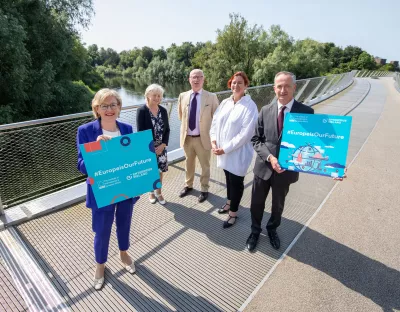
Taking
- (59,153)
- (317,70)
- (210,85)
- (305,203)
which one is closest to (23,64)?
(59,153)

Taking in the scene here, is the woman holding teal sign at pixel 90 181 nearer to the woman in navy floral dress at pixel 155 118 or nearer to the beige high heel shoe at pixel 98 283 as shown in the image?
the beige high heel shoe at pixel 98 283

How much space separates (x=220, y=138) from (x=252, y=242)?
1.19 meters

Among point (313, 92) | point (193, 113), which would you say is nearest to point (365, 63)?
point (313, 92)

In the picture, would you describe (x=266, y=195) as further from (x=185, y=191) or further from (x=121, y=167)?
(x=121, y=167)

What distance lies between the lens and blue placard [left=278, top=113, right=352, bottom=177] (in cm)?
206

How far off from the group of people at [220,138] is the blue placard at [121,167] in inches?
4.6

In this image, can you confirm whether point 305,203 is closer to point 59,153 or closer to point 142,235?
point 142,235

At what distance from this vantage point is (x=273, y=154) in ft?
7.95

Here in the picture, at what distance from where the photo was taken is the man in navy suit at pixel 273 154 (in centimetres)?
232

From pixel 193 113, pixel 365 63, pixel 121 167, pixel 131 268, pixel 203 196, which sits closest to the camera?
pixel 121 167

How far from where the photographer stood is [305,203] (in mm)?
3615

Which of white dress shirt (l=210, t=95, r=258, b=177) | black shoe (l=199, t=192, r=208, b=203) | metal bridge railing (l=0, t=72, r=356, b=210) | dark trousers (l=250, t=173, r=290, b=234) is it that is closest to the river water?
metal bridge railing (l=0, t=72, r=356, b=210)

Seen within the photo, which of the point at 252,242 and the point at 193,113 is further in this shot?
the point at 193,113

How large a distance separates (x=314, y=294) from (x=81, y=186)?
10.1 ft
